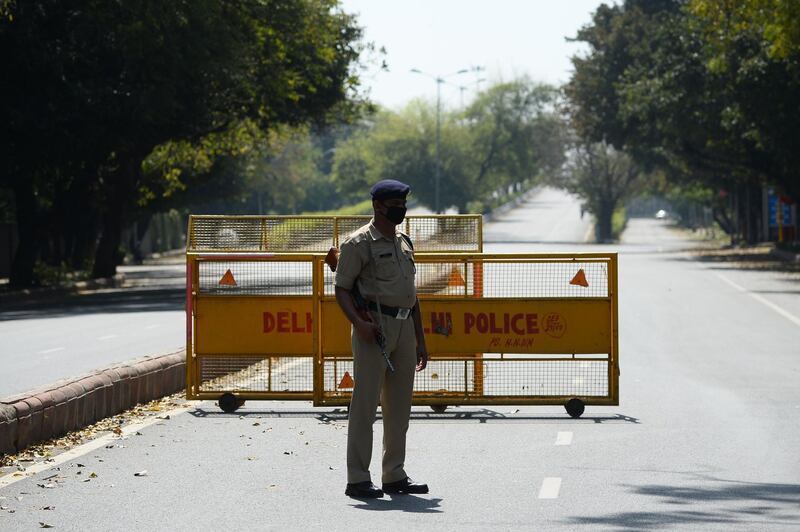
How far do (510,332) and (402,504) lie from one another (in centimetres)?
472

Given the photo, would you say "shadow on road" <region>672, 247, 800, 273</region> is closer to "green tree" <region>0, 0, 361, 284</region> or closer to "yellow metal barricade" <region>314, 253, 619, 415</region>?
"green tree" <region>0, 0, 361, 284</region>

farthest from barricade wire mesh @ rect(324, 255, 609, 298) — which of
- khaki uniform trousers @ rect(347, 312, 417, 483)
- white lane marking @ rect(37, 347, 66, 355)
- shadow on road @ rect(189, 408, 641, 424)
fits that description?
white lane marking @ rect(37, 347, 66, 355)

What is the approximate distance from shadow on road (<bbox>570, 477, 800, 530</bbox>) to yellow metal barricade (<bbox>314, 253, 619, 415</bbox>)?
3.82 m

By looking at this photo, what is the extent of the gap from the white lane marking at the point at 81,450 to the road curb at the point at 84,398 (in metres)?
0.28

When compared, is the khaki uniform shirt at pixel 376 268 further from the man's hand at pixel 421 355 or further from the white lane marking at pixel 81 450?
the white lane marking at pixel 81 450

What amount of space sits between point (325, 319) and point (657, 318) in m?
13.4

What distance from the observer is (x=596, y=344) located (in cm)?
1350

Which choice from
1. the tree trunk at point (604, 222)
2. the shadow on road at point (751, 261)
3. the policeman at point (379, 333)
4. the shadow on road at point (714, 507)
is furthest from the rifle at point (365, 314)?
the tree trunk at point (604, 222)

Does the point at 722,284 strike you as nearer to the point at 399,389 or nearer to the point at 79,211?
the point at 79,211

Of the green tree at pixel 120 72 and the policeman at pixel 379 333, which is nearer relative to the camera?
the policeman at pixel 379 333

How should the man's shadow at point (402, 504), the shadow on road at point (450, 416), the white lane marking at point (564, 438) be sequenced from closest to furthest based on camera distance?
the man's shadow at point (402, 504), the white lane marking at point (564, 438), the shadow on road at point (450, 416)

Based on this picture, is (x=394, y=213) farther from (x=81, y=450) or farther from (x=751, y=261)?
(x=751, y=261)

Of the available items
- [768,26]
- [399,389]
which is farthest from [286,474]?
[768,26]

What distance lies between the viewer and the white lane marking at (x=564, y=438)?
11656 millimetres
